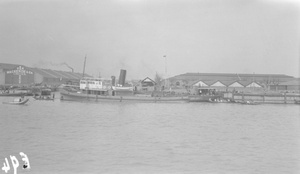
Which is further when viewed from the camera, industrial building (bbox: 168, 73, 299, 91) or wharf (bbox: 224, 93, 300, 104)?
industrial building (bbox: 168, 73, 299, 91)

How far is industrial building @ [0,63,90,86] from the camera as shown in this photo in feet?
125

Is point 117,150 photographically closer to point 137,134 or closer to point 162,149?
point 162,149

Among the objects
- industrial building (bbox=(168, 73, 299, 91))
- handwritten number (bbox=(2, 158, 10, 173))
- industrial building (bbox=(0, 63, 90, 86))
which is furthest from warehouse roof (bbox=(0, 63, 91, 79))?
handwritten number (bbox=(2, 158, 10, 173))

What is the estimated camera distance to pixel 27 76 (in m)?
41.0

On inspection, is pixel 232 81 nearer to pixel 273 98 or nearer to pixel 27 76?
pixel 273 98

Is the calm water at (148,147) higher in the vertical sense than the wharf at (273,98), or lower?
lower

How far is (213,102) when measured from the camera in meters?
30.8

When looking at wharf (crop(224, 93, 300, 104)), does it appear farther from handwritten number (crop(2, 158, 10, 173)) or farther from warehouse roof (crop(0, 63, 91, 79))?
handwritten number (crop(2, 158, 10, 173))

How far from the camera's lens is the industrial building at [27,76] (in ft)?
125

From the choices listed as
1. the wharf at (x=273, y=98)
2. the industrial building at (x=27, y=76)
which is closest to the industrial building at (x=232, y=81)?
the wharf at (x=273, y=98)

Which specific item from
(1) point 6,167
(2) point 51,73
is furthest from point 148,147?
(2) point 51,73

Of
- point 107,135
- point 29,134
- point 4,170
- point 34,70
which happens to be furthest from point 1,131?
point 34,70

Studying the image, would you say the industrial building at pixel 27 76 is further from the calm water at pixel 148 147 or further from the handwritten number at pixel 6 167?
the handwritten number at pixel 6 167

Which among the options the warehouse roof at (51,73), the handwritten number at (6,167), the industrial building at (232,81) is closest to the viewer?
the handwritten number at (6,167)
